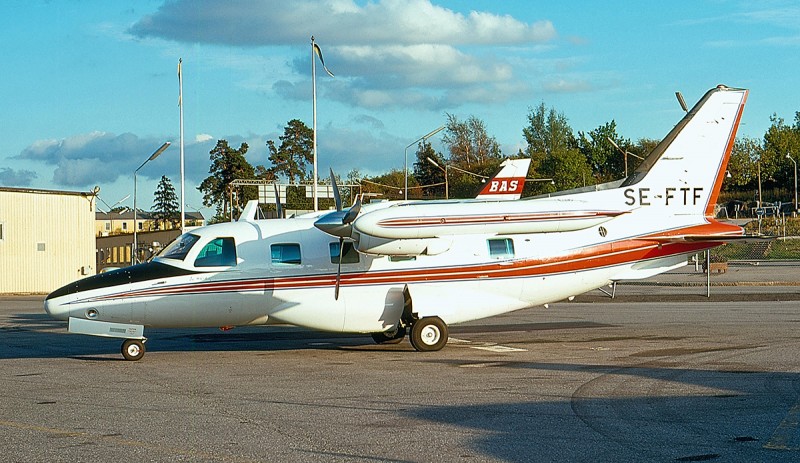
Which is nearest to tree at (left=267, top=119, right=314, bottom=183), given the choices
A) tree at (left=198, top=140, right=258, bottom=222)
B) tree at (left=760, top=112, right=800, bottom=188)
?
tree at (left=198, top=140, right=258, bottom=222)

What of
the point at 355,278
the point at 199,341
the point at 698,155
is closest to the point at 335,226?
the point at 355,278

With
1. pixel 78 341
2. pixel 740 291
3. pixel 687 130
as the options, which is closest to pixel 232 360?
pixel 78 341

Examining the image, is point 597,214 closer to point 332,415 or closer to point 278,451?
point 332,415

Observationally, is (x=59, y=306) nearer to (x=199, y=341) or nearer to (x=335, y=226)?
(x=199, y=341)

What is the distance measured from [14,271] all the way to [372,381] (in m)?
42.4

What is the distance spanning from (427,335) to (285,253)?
3504 millimetres

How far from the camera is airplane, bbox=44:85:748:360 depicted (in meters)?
17.5

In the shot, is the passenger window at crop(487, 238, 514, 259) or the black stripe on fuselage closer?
the black stripe on fuselage

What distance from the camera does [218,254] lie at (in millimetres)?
18375

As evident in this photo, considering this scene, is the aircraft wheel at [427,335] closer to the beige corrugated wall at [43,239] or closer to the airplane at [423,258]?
the airplane at [423,258]

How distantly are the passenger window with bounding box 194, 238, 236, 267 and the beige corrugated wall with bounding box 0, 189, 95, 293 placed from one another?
37065 mm

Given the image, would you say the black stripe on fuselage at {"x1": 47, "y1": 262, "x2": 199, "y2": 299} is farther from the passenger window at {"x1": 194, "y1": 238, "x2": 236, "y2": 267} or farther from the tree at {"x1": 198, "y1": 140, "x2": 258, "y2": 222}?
the tree at {"x1": 198, "y1": 140, "x2": 258, "y2": 222}

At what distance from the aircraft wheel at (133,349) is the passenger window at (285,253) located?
322 cm

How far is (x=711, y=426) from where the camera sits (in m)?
10.4
